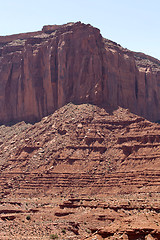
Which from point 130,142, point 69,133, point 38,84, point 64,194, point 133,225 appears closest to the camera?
point 133,225

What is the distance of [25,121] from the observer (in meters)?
101

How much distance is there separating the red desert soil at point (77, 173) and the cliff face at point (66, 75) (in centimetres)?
404

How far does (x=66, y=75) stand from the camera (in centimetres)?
9181

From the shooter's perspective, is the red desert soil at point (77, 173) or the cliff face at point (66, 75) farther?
the cliff face at point (66, 75)

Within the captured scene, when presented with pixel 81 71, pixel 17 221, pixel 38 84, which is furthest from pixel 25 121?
pixel 17 221

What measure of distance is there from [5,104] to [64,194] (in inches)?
1605

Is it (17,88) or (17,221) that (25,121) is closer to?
(17,88)

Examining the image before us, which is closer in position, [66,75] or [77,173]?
[77,173]

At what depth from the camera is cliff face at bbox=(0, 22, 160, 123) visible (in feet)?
292

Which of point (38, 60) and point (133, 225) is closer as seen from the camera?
point (133, 225)

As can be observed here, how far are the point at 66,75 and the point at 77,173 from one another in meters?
22.9

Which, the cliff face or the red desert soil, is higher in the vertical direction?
the cliff face

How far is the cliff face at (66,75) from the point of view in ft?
292

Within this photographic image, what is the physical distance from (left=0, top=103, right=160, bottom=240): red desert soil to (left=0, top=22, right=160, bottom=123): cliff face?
13.3 ft
